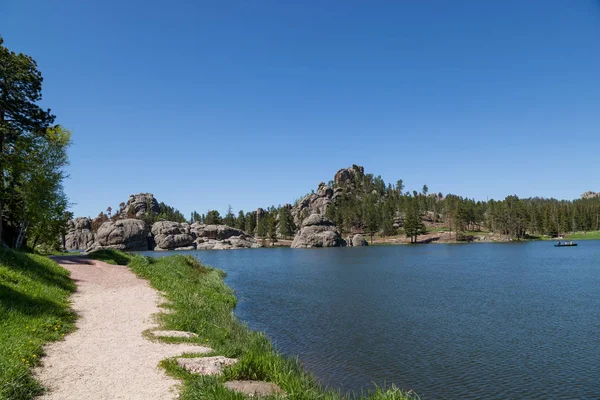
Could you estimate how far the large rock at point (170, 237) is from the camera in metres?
151

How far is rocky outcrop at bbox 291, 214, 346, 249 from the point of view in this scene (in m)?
152

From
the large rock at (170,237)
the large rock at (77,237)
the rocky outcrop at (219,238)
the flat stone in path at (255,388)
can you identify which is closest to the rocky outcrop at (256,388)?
the flat stone in path at (255,388)

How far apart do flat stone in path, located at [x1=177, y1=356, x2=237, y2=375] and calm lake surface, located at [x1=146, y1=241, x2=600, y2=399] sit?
17.1 feet

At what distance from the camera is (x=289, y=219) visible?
196 m

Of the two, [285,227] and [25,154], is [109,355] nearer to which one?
[25,154]

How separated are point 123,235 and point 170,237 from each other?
20.5 meters

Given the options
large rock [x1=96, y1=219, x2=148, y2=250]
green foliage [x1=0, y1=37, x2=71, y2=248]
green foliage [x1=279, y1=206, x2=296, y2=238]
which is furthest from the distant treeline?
green foliage [x1=0, y1=37, x2=71, y2=248]

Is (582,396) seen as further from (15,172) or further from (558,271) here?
(15,172)

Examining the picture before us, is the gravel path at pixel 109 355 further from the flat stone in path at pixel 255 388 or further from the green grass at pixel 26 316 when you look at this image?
the flat stone in path at pixel 255 388


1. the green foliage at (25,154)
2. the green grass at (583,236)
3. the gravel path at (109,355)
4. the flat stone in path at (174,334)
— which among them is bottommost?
the flat stone in path at (174,334)

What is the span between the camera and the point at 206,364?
12.8 metres

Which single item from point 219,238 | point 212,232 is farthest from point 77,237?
point 219,238

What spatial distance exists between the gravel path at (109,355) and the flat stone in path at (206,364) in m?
0.78

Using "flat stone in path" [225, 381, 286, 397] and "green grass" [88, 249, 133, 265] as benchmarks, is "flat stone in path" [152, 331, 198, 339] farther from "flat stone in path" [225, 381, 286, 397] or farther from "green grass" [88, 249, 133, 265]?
"green grass" [88, 249, 133, 265]
